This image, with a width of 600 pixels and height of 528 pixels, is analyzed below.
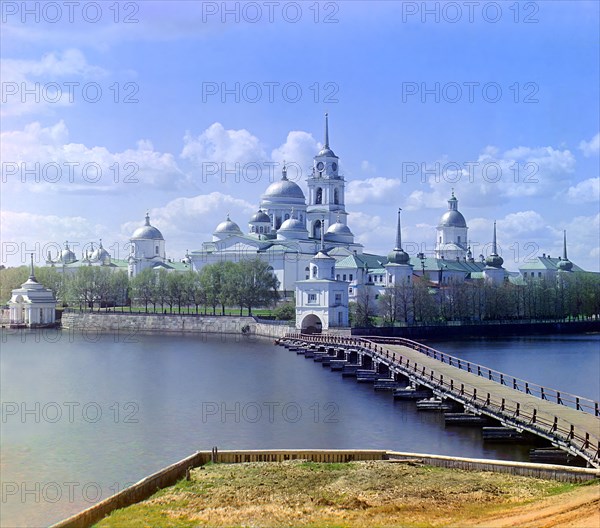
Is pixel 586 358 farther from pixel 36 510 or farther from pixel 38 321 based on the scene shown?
pixel 38 321

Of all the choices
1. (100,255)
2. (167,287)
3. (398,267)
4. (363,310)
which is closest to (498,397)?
(363,310)

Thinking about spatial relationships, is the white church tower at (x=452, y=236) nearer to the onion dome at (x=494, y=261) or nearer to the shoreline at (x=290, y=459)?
A: the onion dome at (x=494, y=261)

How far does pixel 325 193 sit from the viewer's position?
389 ft

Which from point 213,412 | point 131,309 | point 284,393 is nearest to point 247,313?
point 131,309

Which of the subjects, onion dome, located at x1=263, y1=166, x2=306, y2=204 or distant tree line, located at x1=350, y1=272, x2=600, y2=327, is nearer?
distant tree line, located at x1=350, y1=272, x2=600, y2=327

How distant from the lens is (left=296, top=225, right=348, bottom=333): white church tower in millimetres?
72312

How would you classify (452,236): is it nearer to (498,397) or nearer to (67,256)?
(67,256)

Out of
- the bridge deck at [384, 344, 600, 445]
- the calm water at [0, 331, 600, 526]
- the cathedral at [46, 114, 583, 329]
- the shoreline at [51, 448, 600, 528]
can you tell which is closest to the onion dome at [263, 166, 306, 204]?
the cathedral at [46, 114, 583, 329]

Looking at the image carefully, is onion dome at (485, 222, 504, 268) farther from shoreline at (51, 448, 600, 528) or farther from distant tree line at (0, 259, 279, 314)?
shoreline at (51, 448, 600, 528)

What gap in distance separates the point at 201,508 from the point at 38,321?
260ft

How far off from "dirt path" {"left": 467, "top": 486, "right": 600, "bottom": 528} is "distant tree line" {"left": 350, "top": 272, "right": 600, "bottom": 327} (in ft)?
189

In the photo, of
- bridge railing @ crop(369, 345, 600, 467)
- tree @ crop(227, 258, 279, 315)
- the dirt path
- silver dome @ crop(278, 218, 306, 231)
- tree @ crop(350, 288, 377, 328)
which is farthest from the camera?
silver dome @ crop(278, 218, 306, 231)

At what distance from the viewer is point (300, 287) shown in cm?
7400

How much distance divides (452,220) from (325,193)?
2155 centimetres
